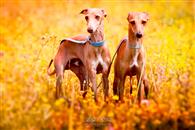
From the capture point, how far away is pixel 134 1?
19734 millimetres

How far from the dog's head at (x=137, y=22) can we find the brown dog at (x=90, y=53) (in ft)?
1.50

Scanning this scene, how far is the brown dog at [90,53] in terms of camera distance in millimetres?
10289

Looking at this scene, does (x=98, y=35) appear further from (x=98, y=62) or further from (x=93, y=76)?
(x=93, y=76)

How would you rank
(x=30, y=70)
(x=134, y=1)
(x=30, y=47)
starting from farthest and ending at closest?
1. (x=134, y=1)
2. (x=30, y=47)
3. (x=30, y=70)

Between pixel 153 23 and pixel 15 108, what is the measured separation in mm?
9165

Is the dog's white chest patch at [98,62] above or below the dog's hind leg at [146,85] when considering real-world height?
above

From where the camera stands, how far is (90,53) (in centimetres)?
1049

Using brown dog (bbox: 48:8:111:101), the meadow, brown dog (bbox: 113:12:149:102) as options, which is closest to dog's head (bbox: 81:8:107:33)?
brown dog (bbox: 48:8:111:101)

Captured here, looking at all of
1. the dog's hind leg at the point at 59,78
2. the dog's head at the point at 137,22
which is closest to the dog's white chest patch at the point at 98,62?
the dog's hind leg at the point at 59,78

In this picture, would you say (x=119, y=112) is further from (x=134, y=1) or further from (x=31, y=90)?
(x=134, y=1)

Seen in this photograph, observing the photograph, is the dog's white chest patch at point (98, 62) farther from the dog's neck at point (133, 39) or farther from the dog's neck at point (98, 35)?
the dog's neck at point (133, 39)

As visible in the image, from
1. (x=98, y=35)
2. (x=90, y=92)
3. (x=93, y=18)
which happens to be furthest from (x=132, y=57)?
(x=90, y=92)

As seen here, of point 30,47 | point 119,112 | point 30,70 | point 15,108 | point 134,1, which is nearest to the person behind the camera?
point 15,108

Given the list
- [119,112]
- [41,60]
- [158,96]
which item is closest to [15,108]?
[119,112]
